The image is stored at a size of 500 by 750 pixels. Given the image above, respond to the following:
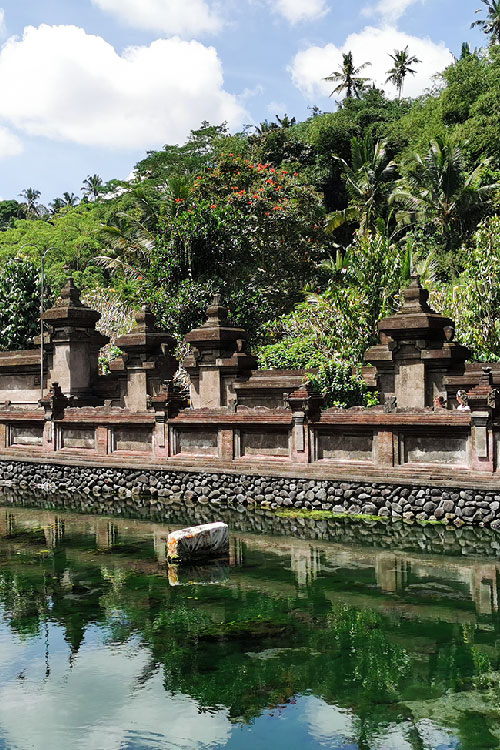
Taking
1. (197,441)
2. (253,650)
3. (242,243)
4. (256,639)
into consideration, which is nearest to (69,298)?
(197,441)

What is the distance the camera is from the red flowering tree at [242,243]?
1248 inches

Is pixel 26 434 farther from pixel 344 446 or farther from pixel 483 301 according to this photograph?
pixel 483 301

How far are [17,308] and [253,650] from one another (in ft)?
105

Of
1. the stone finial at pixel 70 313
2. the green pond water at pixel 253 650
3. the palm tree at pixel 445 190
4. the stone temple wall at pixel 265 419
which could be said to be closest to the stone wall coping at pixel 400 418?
the stone temple wall at pixel 265 419

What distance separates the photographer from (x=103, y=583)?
571 inches

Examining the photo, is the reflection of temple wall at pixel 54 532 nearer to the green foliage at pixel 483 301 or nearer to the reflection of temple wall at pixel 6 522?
the reflection of temple wall at pixel 6 522

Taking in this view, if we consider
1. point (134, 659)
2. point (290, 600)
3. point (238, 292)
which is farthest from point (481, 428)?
point (238, 292)

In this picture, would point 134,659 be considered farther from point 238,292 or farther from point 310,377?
point 238,292

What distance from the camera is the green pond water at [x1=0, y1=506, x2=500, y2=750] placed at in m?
8.60

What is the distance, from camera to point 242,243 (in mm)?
32438

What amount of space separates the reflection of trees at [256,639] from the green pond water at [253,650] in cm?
3

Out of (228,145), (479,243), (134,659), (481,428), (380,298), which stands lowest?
(134,659)

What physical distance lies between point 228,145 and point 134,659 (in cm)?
4741

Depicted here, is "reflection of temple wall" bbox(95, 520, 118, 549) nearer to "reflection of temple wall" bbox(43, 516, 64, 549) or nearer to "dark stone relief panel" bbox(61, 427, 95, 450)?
"reflection of temple wall" bbox(43, 516, 64, 549)
